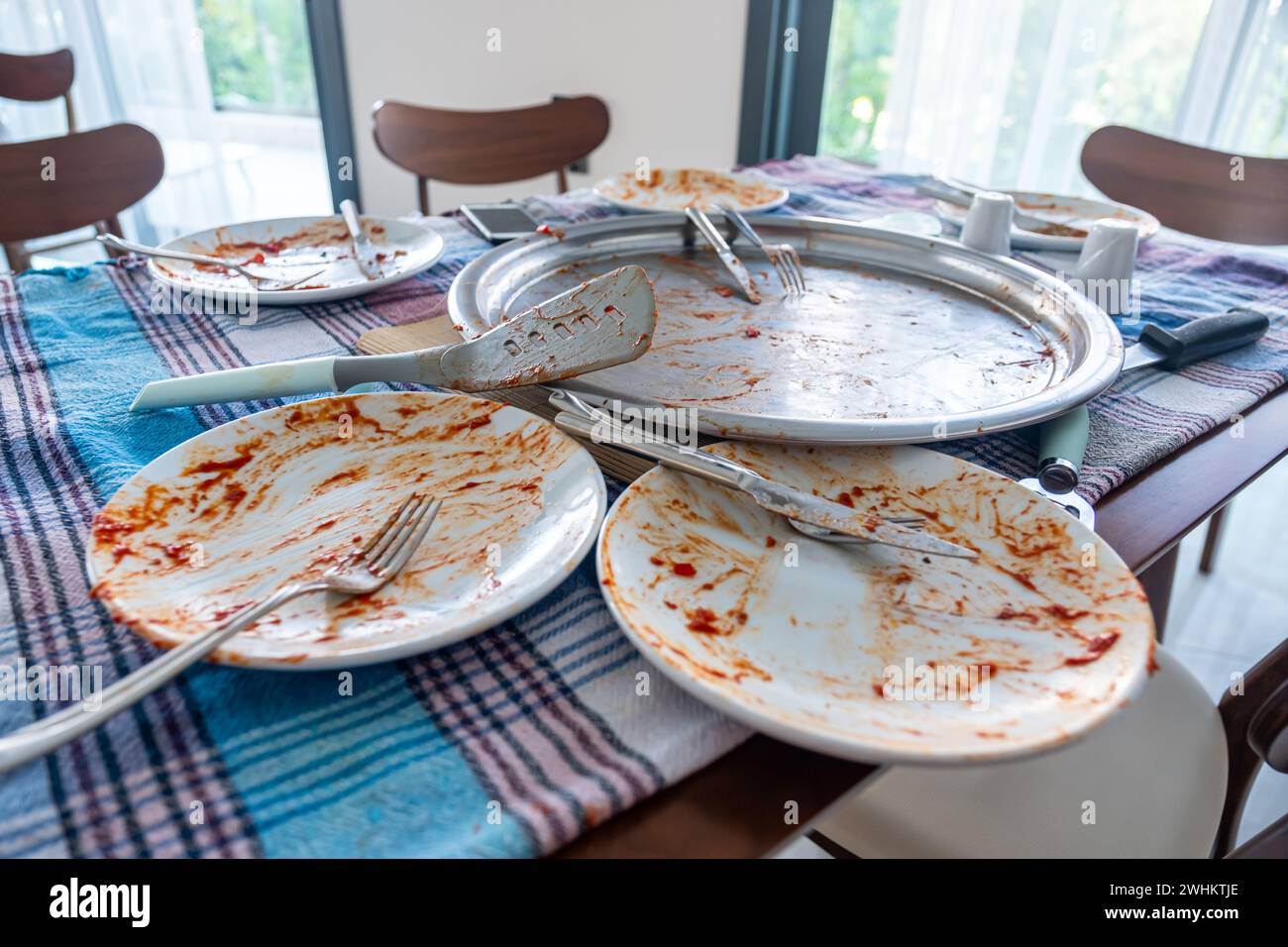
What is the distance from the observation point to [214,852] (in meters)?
0.34

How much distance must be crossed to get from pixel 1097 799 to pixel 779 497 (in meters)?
0.45

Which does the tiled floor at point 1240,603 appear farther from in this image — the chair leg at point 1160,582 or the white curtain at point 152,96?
the white curtain at point 152,96

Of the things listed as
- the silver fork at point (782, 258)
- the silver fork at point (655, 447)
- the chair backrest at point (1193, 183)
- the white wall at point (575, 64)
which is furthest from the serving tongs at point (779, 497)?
the white wall at point (575, 64)

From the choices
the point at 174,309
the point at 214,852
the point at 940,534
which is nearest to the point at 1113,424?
the point at 940,534

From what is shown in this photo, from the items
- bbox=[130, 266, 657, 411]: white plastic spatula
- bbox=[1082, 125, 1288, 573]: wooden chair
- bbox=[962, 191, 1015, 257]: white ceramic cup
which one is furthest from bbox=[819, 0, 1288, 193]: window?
bbox=[130, 266, 657, 411]: white plastic spatula

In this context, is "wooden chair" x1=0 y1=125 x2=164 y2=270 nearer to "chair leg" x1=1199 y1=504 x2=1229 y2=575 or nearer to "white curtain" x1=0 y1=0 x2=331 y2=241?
"white curtain" x1=0 y1=0 x2=331 y2=241

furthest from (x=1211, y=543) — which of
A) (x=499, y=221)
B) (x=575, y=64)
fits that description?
(x=575, y=64)

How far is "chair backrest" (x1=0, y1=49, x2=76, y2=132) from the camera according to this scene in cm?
192

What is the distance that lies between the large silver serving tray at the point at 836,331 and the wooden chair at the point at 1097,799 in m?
0.29

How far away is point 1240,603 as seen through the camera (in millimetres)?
1627

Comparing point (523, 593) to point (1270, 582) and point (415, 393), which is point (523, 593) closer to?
point (415, 393)

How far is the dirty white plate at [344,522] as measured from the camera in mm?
418

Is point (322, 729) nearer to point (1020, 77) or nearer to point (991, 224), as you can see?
point (991, 224)

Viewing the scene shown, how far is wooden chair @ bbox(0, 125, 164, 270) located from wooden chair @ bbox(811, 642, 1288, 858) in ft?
4.41
